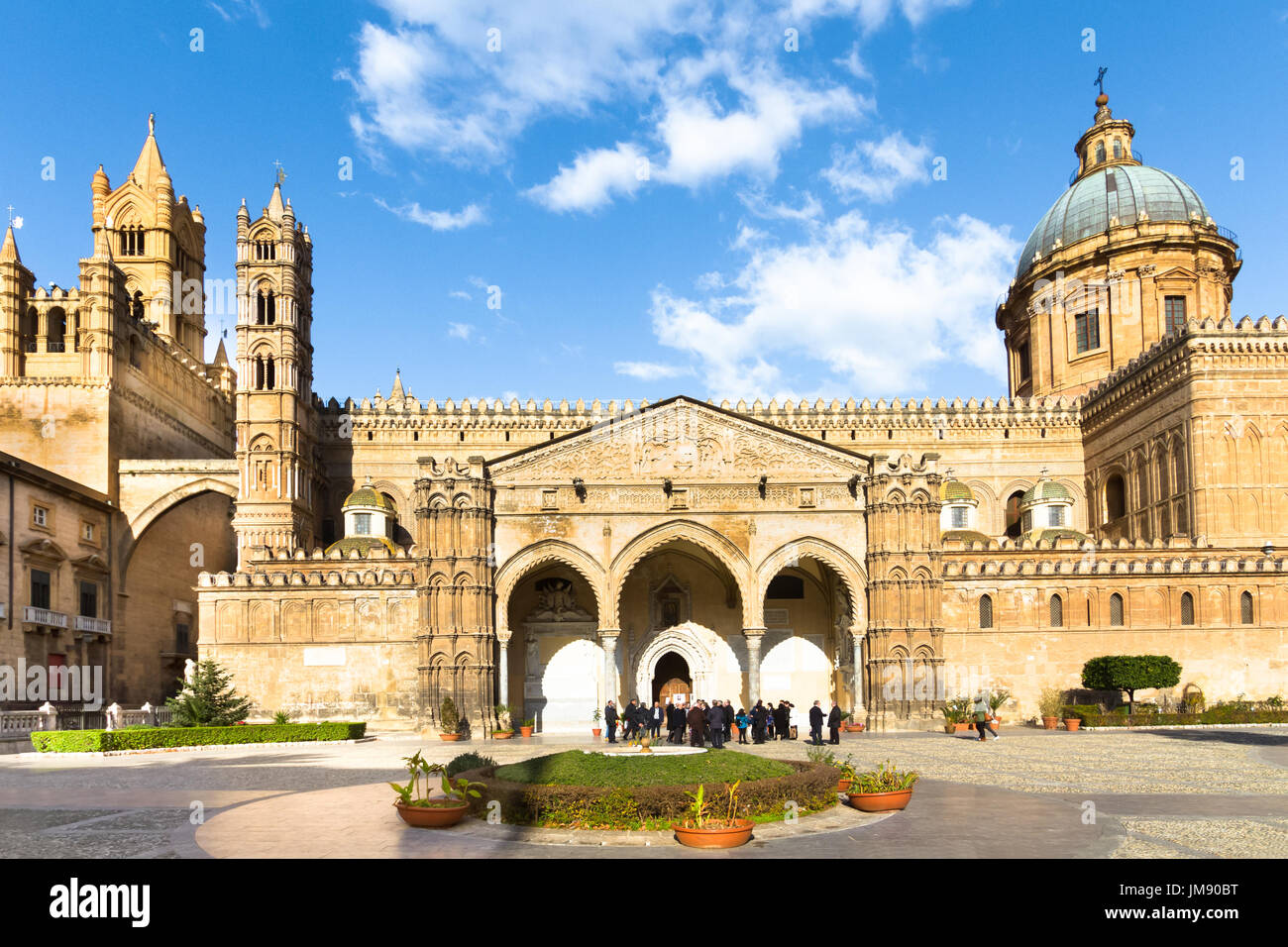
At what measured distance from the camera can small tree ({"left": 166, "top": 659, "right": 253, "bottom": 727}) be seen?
33.3 meters

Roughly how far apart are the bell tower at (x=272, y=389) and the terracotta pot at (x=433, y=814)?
1386 inches

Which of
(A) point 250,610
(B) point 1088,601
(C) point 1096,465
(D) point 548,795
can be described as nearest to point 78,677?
(A) point 250,610

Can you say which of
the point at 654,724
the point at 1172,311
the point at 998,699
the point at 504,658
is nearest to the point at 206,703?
the point at 504,658

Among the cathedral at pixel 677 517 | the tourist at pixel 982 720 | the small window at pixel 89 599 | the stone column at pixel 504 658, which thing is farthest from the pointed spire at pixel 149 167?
the tourist at pixel 982 720

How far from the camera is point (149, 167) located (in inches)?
2579

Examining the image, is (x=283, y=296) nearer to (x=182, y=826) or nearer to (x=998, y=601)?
(x=998, y=601)

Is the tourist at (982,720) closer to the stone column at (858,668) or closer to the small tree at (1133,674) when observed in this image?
the stone column at (858,668)

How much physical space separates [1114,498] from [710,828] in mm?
46864

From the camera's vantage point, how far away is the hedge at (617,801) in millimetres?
13680

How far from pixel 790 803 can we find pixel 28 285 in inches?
1950

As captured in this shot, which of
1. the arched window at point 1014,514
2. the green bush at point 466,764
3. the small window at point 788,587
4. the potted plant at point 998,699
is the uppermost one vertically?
the arched window at point 1014,514

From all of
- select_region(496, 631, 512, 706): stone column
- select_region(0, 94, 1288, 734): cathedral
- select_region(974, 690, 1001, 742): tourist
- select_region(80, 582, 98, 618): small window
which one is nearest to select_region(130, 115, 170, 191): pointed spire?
select_region(0, 94, 1288, 734): cathedral

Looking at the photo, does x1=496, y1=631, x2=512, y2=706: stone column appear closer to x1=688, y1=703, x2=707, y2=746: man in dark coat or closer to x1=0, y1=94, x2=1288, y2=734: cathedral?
x1=0, y1=94, x2=1288, y2=734: cathedral

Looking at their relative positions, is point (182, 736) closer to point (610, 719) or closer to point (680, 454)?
point (610, 719)
